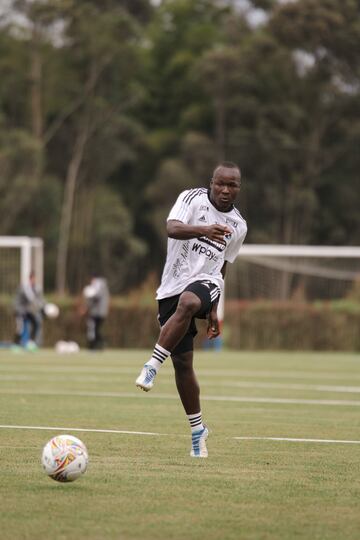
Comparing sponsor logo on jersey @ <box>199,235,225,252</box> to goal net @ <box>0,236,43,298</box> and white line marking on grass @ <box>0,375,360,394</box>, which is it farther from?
goal net @ <box>0,236,43,298</box>

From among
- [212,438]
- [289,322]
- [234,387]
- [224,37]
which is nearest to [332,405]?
[234,387]

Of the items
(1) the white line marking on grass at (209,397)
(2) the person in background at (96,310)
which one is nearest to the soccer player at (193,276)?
(1) the white line marking on grass at (209,397)

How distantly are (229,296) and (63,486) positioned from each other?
34.4 meters

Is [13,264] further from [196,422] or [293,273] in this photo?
[196,422]

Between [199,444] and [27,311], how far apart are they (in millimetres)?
25187

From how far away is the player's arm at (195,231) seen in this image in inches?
384

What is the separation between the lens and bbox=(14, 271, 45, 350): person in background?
34.9 metres

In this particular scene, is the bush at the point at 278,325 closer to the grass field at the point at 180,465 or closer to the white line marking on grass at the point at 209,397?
the grass field at the point at 180,465

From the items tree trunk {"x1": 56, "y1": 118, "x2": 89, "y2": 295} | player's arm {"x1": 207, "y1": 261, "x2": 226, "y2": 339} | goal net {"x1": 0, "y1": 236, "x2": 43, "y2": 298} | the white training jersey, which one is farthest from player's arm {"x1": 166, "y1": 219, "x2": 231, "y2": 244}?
tree trunk {"x1": 56, "y1": 118, "x2": 89, "y2": 295}

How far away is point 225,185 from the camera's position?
393 inches

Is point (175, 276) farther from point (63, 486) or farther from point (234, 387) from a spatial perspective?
point (234, 387)

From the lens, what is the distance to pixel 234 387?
777 inches

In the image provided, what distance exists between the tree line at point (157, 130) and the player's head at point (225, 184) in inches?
1791

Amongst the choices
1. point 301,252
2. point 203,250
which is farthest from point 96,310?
point 203,250
